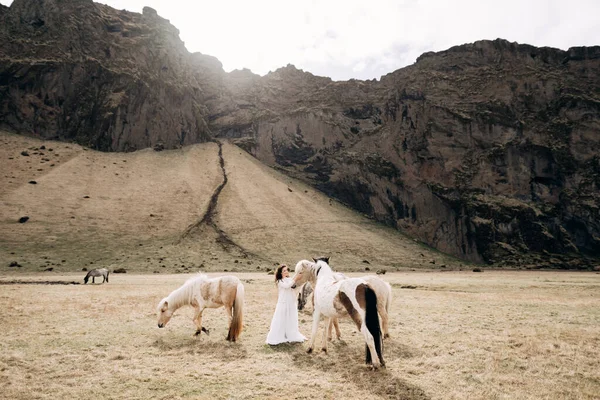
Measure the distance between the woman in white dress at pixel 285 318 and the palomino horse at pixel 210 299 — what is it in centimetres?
139

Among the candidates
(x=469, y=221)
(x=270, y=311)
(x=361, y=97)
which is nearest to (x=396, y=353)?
(x=270, y=311)

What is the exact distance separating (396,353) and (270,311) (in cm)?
982

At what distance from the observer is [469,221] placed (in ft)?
306

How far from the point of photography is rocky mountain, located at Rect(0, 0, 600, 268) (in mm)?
93625

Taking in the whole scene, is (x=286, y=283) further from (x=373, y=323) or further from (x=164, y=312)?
(x=164, y=312)

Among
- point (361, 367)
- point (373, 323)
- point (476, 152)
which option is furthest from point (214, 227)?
point (476, 152)

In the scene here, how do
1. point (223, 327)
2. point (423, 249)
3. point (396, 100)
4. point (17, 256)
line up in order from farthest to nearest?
point (396, 100)
point (423, 249)
point (17, 256)
point (223, 327)

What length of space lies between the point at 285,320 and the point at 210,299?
330cm

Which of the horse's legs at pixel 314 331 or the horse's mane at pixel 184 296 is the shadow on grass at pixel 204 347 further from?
the horse's legs at pixel 314 331

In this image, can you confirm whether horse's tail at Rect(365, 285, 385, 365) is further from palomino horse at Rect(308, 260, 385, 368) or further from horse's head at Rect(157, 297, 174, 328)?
horse's head at Rect(157, 297, 174, 328)

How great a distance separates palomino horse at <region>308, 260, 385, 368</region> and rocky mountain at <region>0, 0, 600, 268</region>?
3515 inches

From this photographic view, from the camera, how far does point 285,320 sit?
13352mm

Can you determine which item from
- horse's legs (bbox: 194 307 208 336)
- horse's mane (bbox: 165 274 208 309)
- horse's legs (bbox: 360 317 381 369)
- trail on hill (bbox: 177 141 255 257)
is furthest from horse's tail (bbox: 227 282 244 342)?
trail on hill (bbox: 177 141 255 257)

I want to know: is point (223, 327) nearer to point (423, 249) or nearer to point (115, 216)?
point (115, 216)
